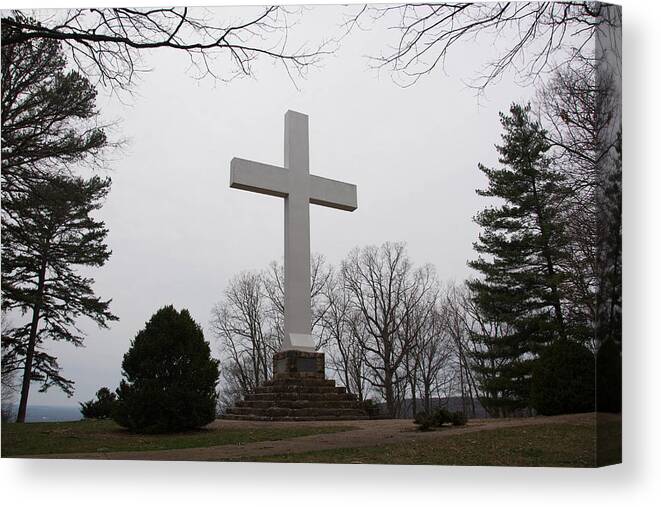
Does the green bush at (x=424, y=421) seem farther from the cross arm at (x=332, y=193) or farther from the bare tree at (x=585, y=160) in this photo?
the cross arm at (x=332, y=193)

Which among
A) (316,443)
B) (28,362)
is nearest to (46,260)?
(28,362)

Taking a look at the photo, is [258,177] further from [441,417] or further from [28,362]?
[441,417]

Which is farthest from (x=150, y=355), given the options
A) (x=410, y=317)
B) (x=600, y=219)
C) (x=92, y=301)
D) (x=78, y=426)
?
(x=410, y=317)

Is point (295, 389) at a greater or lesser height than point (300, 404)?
greater

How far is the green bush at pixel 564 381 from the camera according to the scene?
899 cm

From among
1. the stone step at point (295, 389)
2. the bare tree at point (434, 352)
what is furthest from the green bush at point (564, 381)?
the bare tree at point (434, 352)

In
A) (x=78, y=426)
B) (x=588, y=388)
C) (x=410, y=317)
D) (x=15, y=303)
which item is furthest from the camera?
(x=410, y=317)

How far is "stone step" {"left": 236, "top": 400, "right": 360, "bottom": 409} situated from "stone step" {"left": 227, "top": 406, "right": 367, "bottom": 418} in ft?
0.33

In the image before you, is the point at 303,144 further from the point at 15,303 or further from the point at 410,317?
the point at 410,317

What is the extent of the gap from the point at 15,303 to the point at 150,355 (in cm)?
196

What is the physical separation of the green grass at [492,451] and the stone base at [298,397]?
341 cm

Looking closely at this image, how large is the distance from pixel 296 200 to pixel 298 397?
142 inches

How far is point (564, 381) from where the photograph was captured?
30.7 feet

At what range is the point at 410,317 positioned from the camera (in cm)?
2431
